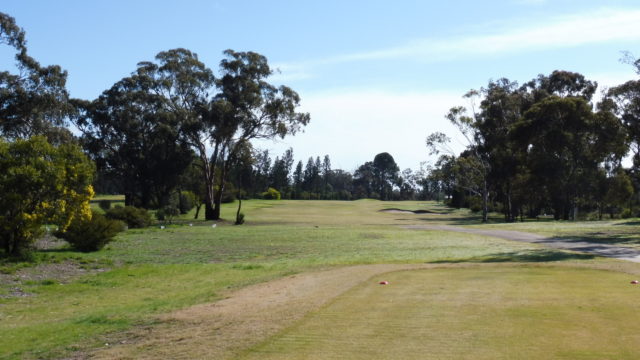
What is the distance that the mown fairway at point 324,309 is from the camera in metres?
9.45

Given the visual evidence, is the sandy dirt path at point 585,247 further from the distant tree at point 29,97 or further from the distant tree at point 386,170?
the distant tree at point 386,170

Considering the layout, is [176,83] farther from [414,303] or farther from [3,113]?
[414,303]

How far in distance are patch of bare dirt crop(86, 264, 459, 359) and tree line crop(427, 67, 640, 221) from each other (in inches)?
1363

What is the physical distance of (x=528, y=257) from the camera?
23.0m

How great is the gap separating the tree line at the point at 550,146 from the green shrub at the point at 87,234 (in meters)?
34.0

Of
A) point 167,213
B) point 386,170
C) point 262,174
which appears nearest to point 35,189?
point 167,213

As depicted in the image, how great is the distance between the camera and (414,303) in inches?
464

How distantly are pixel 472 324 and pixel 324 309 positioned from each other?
2.96m

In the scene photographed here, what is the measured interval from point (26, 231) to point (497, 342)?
20760 millimetres

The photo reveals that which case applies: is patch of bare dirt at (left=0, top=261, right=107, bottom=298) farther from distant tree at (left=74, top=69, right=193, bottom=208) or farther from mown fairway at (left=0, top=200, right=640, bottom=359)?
distant tree at (left=74, top=69, right=193, bottom=208)

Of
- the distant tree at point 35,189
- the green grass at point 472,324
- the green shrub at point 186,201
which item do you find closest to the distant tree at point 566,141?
the green shrub at point 186,201

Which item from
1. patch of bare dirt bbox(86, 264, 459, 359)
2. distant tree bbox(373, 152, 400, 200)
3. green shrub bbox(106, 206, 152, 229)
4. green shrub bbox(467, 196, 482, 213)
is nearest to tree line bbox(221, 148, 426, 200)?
distant tree bbox(373, 152, 400, 200)

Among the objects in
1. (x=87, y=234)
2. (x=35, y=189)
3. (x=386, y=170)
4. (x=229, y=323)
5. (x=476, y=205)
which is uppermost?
(x=386, y=170)

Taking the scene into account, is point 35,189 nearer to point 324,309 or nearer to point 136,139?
point 324,309
